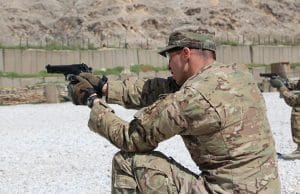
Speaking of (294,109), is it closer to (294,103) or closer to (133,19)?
(294,103)

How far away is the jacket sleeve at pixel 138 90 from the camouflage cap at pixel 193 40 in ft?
1.59

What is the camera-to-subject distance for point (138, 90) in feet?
11.6

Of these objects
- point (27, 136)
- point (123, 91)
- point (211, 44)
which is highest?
point (211, 44)

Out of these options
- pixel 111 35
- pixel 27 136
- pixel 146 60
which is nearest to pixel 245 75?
pixel 27 136

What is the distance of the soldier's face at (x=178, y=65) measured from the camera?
3053mm

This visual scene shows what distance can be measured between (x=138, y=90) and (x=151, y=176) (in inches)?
24.3

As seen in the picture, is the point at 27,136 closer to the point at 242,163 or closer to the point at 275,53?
the point at 242,163

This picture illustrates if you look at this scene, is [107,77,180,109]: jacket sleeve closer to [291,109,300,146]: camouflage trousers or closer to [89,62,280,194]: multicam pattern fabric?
[89,62,280,194]: multicam pattern fabric

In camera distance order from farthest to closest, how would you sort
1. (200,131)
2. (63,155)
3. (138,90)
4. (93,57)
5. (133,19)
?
(133,19), (93,57), (63,155), (138,90), (200,131)

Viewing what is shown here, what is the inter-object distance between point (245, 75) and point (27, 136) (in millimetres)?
8590

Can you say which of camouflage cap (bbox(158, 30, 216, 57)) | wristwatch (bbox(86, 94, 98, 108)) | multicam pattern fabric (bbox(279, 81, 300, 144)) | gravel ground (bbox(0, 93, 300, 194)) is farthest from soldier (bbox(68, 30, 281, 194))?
multicam pattern fabric (bbox(279, 81, 300, 144))

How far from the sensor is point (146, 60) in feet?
91.6

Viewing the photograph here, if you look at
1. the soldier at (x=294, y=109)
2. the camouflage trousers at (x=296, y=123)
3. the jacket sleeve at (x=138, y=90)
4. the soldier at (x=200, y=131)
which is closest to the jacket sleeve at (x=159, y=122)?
the soldier at (x=200, y=131)

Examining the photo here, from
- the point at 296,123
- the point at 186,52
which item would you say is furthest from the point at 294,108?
the point at 186,52
